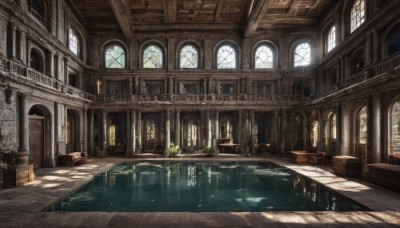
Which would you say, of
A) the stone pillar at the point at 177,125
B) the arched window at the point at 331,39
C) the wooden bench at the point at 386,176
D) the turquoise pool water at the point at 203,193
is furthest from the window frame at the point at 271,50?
the wooden bench at the point at 386,176

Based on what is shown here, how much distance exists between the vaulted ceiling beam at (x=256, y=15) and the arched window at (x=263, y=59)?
6.88 feet

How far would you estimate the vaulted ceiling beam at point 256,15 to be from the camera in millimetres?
17828

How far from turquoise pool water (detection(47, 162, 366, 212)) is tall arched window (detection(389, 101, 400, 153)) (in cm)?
522

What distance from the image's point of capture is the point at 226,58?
23.7 metres

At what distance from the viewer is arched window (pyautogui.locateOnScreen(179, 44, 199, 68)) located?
77.7ft

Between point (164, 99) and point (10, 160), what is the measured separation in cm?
1305

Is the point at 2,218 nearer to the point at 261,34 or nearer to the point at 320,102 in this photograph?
the point at 320,102

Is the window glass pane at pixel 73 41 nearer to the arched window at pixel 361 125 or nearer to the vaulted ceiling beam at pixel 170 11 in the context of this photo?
the vaulted ceiling beam at pixel 170 11

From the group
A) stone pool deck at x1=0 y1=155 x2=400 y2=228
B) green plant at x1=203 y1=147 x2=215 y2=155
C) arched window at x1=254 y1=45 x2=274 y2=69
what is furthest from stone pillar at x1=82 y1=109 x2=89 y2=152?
arched window at x1=254 y1=45 x2=274 y2=69

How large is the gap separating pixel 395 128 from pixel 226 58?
1539cm

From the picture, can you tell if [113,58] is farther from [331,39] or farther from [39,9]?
[331,39]

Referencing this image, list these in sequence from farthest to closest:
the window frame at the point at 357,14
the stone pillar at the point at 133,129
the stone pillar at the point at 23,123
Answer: the stone pillar at the point at 133,129 → the window frame at the point at 357,14 → the stone pillar at the point at 23,123

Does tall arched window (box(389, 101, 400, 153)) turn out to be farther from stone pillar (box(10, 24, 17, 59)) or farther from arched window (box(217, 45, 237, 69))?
stone pillar (box(10, 24, 17, 59))

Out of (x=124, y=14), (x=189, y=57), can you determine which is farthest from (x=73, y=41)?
(x=189, y=57)
